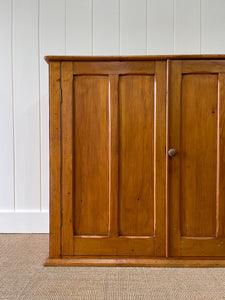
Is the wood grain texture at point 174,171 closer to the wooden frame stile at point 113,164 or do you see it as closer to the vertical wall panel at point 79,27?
the wooden frame stile at point 113,164

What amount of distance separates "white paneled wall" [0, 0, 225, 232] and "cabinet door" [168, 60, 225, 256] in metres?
0.66

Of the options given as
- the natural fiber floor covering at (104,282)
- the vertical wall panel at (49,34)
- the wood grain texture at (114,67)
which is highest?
the vertical wall panel at (49,34)

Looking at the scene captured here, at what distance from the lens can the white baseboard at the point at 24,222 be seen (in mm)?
1950

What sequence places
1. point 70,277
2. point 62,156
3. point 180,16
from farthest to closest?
point 180,16 → point 62,156 → point 70,277

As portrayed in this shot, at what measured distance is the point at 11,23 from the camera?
1935mm

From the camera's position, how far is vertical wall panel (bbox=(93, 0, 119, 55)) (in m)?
1.91

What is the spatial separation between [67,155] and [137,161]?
408 millimetres

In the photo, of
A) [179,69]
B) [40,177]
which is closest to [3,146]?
[40,177]

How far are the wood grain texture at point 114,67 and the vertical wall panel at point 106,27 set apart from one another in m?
0.60

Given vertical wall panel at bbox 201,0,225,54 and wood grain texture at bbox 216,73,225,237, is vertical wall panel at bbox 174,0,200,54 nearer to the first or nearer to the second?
vertical wall panel at bbox 201,0,225,54

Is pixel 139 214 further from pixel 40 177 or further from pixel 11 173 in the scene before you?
pixel 11 173

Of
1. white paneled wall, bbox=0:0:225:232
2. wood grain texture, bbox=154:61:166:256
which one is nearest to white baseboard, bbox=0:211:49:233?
white paneled wall, bbox=0:0:225:232

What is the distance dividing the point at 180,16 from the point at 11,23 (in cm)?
134

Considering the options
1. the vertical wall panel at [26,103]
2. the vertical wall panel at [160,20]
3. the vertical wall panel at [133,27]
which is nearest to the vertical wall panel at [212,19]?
the vertical wall panel at [160,20]
